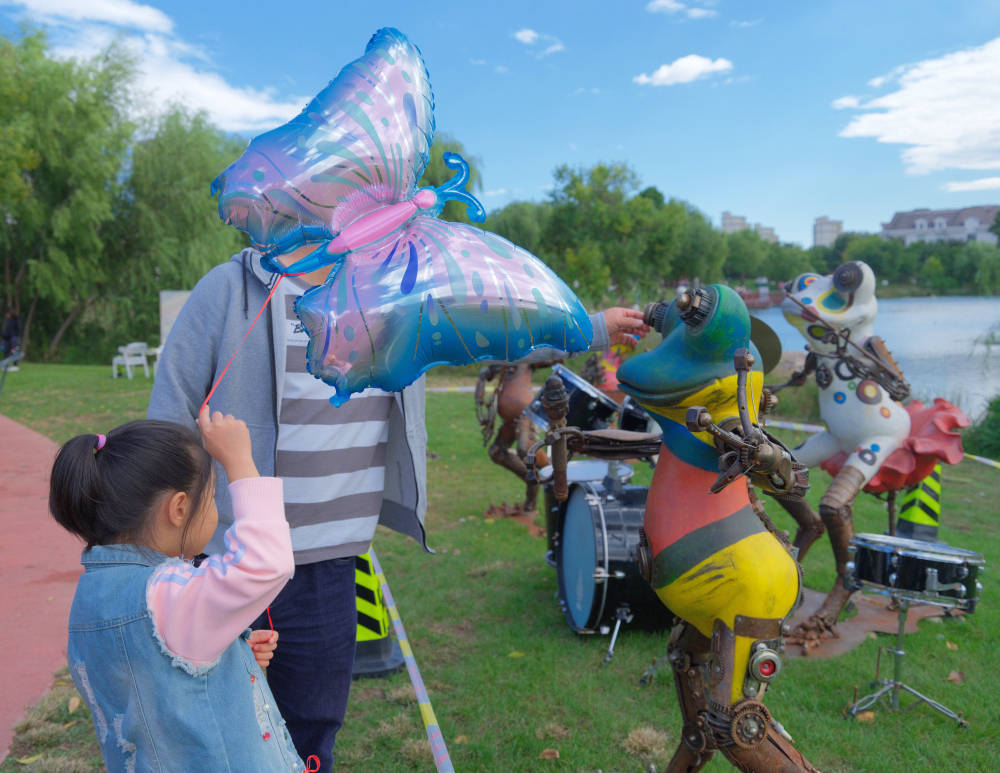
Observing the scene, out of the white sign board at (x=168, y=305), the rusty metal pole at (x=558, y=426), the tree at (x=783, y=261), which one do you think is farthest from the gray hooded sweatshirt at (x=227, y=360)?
the tree at (x=783, y=261)

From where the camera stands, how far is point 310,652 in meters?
1.99

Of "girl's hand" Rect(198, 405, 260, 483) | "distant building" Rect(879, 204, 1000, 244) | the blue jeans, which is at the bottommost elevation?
the blue jeans

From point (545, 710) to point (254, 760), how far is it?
2303 millimetres

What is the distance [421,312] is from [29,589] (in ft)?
15.1

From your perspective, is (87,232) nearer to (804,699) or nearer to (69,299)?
(69,299)

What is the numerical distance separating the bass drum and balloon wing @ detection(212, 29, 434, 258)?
2756mm

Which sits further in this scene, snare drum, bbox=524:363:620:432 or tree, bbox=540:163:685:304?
tree, bbox=540:163:685:304

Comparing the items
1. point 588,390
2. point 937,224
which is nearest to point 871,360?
point 588,390

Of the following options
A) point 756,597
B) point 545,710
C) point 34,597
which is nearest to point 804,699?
point 545,710

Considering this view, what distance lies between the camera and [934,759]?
3031mm

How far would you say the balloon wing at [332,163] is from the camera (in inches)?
55.0

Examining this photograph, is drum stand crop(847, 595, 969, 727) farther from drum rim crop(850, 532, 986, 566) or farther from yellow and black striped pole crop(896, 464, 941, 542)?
yellow and black striped pole crop(896, 464, 941, 542)

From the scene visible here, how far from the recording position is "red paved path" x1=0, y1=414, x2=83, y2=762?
11.4 ft

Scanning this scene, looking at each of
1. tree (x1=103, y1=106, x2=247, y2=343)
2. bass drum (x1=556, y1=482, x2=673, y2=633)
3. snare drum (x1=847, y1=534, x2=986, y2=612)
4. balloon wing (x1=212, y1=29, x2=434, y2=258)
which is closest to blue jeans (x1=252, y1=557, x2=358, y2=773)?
balloon wing (x1=212, y1=29, x2=434, y2=258)
